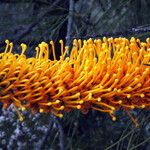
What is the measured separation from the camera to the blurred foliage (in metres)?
1.82

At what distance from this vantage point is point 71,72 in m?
0.95

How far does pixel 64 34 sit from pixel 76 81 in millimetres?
1192

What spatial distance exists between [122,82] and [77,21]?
1.06 m

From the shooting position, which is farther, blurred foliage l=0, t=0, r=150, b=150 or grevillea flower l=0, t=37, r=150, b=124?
blurred foliage l=0, t=0, r=150, b=150

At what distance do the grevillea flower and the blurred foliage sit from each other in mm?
616

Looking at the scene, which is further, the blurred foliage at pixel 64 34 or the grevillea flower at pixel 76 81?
the blurred foliage at pixel 64 34

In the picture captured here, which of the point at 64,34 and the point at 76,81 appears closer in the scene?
the point at 76,81

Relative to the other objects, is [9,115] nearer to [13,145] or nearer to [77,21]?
[13,145]

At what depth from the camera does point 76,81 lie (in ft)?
3.06

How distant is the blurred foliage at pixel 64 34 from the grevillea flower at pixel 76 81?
0.62 metres

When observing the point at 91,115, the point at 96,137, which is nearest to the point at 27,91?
the point at 91,115

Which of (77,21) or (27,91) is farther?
(77,21)

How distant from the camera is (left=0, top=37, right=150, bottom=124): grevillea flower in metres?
0.91

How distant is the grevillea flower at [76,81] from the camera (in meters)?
0.91
